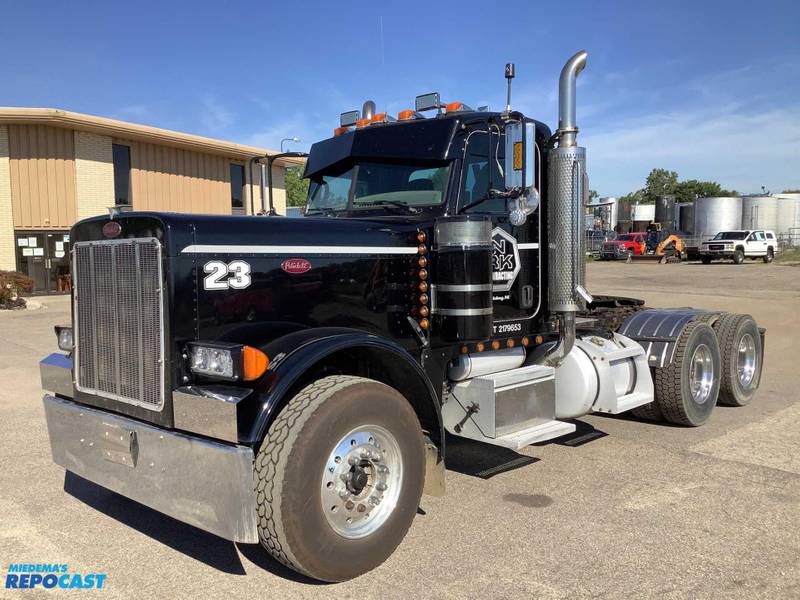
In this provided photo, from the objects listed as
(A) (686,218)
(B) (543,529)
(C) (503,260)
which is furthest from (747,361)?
(A) (686,218)

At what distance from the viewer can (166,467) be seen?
331cm

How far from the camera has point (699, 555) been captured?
3.68 meters

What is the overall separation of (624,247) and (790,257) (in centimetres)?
878

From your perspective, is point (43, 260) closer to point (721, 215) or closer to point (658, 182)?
point (721, 215)

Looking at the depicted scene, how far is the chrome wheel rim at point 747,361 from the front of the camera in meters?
7.43

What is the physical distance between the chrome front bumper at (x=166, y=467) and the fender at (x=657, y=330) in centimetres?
432

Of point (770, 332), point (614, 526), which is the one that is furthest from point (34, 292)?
point (614, 526)

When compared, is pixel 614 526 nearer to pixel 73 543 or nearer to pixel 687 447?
pixel 687 447

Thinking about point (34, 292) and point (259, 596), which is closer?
point (259, 596)

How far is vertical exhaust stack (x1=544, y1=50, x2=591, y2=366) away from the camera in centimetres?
504

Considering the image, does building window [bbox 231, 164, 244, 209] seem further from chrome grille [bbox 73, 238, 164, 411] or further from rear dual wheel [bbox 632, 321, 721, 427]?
chrome grille [bbox 73, 238, 164, 411]

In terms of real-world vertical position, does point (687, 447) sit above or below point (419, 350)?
below

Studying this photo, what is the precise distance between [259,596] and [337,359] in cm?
128

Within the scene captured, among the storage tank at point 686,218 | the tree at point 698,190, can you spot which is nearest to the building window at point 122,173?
the storage tank at point 686,218
